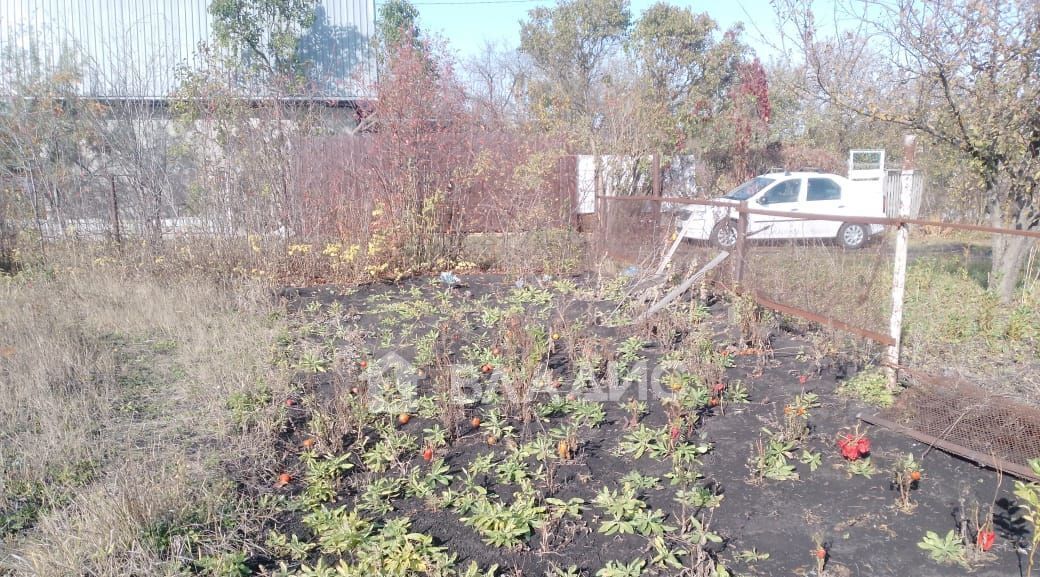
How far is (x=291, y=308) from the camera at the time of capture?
733 centimetres

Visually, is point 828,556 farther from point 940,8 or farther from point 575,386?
point 940,8

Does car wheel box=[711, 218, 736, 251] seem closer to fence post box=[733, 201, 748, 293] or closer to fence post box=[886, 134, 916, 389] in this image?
fence post box=[733, 201, 748, 293]

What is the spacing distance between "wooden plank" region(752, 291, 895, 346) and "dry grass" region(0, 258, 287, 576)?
12.7 ft

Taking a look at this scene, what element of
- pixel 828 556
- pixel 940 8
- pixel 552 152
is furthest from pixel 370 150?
pixel 828 556

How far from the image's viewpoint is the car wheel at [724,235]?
7066 millimetres

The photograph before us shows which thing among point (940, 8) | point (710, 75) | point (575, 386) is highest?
point (710, 75)

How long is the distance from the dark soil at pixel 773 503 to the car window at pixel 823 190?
9.12 meters

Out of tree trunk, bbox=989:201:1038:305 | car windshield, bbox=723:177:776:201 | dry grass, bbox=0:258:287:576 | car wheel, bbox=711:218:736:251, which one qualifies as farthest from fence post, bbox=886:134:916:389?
car windshield, bbox=723:177:776:201

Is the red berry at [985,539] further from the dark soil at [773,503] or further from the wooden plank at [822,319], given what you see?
the wooden plank at [822,319]

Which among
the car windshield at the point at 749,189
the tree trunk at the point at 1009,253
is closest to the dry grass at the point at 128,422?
the tree trunk at the point at 1009,253

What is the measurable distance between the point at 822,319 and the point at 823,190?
848cm

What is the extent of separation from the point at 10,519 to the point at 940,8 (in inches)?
302

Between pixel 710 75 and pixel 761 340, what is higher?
pixel 710 75

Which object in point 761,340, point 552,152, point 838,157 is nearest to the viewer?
point 761,340
